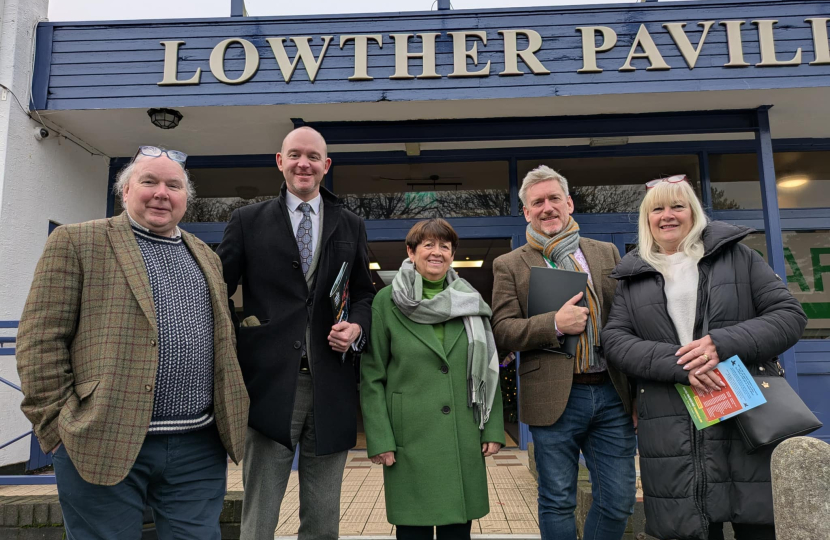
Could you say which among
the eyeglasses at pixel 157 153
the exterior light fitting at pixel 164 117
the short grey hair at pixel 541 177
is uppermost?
the exterior light fitting at pixel 164 117

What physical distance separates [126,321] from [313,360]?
2.22ft

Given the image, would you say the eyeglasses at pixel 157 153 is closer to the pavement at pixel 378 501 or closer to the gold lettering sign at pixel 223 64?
the pavement at pixel 378 501

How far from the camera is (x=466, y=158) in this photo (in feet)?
18.0

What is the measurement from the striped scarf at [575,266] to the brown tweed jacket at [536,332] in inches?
1.8

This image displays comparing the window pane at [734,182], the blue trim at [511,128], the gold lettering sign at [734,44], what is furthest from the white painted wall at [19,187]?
the window pane at [734,182]

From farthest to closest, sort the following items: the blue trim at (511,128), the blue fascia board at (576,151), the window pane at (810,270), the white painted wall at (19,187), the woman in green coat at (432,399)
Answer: the blue fascia board at (576,151) < the window pane at (810,270) < the blue trim at (511,128) < the white painted wall at (19,187) < the woman in green coat at (432,399)

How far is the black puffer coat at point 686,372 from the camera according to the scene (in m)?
1.86

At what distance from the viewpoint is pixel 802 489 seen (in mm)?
1572

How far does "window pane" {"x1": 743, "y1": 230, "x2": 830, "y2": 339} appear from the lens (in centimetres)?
516

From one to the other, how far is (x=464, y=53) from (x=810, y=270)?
3970mm

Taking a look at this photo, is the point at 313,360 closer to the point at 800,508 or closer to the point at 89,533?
the point at 89,533

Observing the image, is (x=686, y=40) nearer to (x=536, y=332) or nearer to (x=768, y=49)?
(x=768, y=49)

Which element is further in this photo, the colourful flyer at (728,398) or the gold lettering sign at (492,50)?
the gold lettering sign at (492,50)

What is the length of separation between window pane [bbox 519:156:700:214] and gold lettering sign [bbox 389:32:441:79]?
58.1 inches
